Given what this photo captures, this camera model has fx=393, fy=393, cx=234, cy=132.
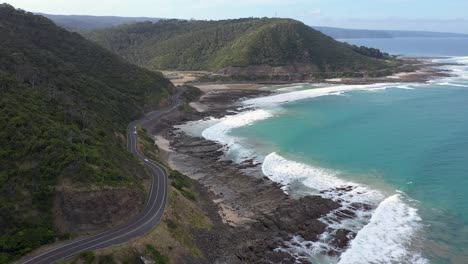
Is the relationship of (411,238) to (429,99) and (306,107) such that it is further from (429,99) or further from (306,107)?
(429,99)

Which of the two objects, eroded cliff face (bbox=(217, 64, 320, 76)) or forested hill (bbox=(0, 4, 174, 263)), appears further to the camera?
eroded cliff face (bbox=(217, 64, 320, 76))

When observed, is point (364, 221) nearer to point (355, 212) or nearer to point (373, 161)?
point (355, 212)

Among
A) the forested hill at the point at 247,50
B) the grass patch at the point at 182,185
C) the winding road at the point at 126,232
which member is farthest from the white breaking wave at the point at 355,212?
the forested hill at the point at 247,50

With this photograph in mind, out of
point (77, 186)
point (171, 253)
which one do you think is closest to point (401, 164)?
point (171, 253)

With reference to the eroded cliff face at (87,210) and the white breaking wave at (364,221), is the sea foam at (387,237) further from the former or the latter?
the eroded cliff face at (87,210)

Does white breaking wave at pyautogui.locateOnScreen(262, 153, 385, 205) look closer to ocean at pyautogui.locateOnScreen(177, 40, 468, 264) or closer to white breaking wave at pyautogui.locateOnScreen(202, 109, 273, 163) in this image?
ocean at pyautogui.locateOnScreen(177, 40, 468, 264)

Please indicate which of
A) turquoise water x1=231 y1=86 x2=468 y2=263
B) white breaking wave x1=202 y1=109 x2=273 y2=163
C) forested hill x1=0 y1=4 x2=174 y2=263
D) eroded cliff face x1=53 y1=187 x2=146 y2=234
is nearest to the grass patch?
forested hill x1=0 y1=4 x2=174 y2=263
